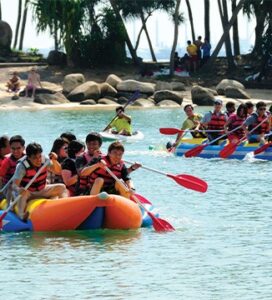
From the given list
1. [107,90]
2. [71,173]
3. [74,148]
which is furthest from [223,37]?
[71,173]

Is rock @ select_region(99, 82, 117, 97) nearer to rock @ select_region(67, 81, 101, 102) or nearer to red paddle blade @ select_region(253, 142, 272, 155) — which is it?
rock @ select_region(67, 81, 101, 102)

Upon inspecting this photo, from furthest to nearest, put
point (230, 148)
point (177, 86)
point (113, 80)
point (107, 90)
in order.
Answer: point (177, 86) < point (113, 80) < point (107, 90) < point (230, 148)

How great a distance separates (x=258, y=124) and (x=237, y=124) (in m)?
0.75

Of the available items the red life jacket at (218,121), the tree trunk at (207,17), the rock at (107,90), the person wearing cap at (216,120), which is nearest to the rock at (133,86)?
the rock at (107,90)

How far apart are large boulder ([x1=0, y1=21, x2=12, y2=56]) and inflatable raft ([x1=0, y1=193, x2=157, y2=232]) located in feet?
113

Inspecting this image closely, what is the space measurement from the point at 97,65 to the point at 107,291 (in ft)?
116

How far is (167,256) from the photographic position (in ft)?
44.7

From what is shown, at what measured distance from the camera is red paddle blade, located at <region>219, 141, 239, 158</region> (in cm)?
2322

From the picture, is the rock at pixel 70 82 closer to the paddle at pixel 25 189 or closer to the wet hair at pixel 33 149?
the paddle at pixel 25 189

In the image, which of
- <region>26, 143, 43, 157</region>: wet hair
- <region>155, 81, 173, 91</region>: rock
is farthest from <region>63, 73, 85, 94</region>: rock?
<region>26, 143, 43, 157</region>: wet hair

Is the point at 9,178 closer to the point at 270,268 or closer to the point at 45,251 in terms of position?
the point at 45,251

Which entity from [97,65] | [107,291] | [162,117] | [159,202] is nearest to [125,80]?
[97,65]

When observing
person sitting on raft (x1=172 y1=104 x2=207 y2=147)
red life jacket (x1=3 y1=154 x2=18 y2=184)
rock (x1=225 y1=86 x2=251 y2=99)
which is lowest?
rock (x1=225 y1=86 x2=251 y2=99)

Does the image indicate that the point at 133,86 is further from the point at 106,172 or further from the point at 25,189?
the point at 25,189
